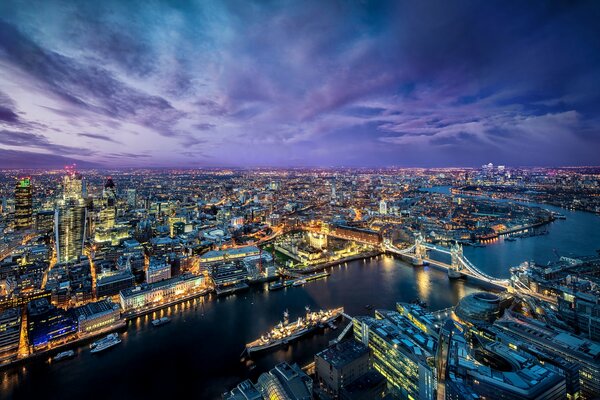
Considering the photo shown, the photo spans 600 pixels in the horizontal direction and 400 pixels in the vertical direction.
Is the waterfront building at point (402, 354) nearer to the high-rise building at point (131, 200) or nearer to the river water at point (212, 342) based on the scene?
the river water at point (212, 342)

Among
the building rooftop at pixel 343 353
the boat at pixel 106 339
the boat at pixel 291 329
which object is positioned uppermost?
the building rooftop at pixel 343 353

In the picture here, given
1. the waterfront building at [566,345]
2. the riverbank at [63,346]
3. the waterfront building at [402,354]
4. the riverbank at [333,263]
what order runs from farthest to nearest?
the riverbank at [333,263] → the riverbank at [63,346] → the waterfront building at [566,345] → the waterfront building at [402,354]

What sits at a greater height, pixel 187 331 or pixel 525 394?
pixel 525 394

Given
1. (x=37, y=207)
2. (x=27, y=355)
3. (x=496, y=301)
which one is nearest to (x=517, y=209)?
(x=496, y=301)

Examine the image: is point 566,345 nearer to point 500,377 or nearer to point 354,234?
point 500,377

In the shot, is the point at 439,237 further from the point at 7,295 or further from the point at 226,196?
the point at 226,196

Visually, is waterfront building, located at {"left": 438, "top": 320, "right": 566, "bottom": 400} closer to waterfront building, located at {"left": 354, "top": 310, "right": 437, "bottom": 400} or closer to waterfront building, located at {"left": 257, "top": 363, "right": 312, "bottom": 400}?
waterfront building, located at {"left": 354, "top": 310, "right": 437, "bottom": 400}

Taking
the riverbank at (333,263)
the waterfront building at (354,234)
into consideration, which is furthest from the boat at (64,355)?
the waterfront building at (354,234)
